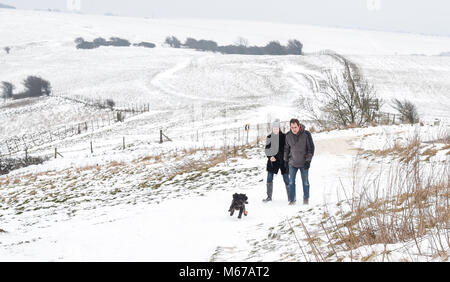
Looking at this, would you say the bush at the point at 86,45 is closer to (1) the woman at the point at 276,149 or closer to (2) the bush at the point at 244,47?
(2) the bush at the point at 244,47

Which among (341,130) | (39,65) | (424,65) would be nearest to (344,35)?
(424,65)

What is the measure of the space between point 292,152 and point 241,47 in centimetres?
12996

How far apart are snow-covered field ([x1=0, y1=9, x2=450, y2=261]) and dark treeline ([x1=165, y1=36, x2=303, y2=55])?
22060 millimetres

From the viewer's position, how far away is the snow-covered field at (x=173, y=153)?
8195 mm

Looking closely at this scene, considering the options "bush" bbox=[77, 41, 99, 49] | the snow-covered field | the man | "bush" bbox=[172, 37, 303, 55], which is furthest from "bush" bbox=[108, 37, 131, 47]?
the man

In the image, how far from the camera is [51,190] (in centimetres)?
1725

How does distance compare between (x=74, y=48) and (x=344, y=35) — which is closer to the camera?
(x=74, y=48)

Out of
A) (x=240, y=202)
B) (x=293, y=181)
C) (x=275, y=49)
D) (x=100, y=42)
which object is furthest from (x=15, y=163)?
(x=100, y=42)

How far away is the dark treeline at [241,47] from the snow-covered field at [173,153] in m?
22.1

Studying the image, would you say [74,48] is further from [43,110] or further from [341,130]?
[341,130]

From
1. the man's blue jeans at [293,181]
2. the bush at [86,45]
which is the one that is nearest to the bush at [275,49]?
the bush at [86,45]

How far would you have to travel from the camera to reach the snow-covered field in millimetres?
8195

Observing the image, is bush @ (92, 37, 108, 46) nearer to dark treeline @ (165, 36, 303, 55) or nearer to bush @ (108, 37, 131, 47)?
bush @ (108, 37, 131, 47)
